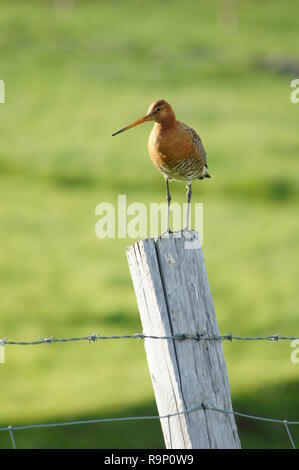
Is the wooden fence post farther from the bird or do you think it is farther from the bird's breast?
the bird's breast

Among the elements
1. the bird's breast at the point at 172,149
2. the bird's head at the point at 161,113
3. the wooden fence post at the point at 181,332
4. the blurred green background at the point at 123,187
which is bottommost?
the wooden fence post at the point at 181,332

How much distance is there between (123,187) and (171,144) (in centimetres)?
2117

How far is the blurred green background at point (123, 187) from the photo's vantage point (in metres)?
16.0

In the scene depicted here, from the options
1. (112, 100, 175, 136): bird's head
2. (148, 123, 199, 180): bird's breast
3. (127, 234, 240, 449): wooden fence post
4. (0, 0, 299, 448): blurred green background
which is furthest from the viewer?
(0, 0, 299, 448): blurred green background

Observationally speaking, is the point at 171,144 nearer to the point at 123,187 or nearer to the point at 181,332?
the point at 181,332

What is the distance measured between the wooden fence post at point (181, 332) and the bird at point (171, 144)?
1394 millimetres

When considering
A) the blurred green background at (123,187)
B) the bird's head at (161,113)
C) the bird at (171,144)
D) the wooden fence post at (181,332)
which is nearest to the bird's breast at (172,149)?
the bird at (171,144)

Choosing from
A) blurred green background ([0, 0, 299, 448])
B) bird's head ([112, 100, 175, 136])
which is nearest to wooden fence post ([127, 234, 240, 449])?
bird's head ([112, 100, 175, 136])

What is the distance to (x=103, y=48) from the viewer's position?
37344 mm

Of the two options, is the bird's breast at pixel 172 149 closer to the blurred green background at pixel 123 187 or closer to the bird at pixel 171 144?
the bird at pixel 171 144

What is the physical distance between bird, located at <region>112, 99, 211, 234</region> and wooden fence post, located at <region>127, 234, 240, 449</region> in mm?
1394

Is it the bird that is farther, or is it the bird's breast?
the bird's breast

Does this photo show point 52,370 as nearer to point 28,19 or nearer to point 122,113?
point 122,113

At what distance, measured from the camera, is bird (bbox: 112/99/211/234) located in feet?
20.1
